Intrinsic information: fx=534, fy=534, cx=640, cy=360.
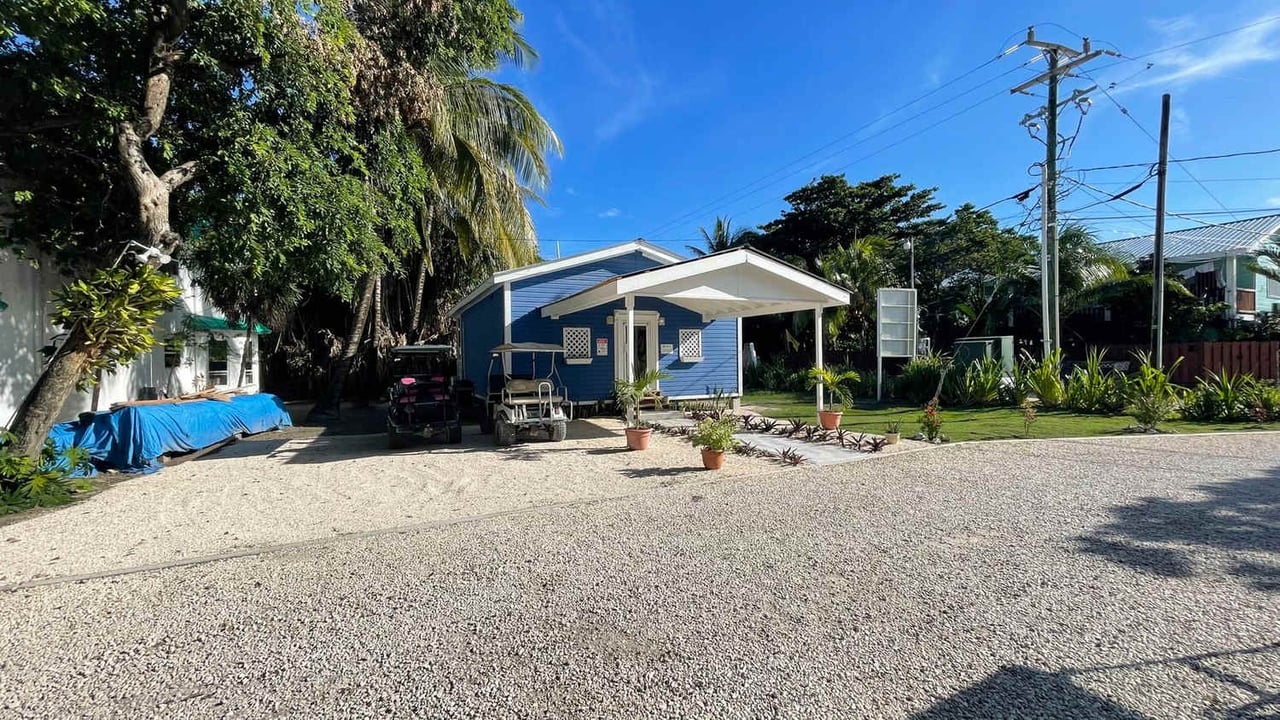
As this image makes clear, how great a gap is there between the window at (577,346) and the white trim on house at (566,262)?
1574 mm

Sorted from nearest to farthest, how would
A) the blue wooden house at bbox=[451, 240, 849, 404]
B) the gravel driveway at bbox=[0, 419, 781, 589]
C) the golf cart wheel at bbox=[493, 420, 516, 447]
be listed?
1. the gravel driveway at bbox=[0, 419, 781, 589]
2. the golf cart wheel at bbox=[493, 420, 516, 447]
3. the blue wooden house at bbox=[451, 240, 849, 404]

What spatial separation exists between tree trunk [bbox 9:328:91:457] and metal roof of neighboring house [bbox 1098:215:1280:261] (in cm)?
2626

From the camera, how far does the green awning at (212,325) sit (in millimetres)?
11872

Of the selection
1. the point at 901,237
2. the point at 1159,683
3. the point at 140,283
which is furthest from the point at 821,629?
the point at 901,237

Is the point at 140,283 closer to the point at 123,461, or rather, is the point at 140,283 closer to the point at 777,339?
the point at 123,461

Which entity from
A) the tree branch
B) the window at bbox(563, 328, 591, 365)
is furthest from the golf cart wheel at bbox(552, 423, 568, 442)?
the tree branch

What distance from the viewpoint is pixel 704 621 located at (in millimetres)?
3162

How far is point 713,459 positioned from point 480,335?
8743 millimetres

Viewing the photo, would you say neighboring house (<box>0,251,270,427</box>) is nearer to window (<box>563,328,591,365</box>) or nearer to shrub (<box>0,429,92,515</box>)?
shrub (<box>0,429,92,515</box>)

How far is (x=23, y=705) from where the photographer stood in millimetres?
2486

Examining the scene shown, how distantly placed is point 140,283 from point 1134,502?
11341 millimetres

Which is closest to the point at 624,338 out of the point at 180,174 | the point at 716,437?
the point at 716,437

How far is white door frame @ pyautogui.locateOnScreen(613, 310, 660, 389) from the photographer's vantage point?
44.0 feet

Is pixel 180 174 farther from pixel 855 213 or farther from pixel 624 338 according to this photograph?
pixel 855 213
